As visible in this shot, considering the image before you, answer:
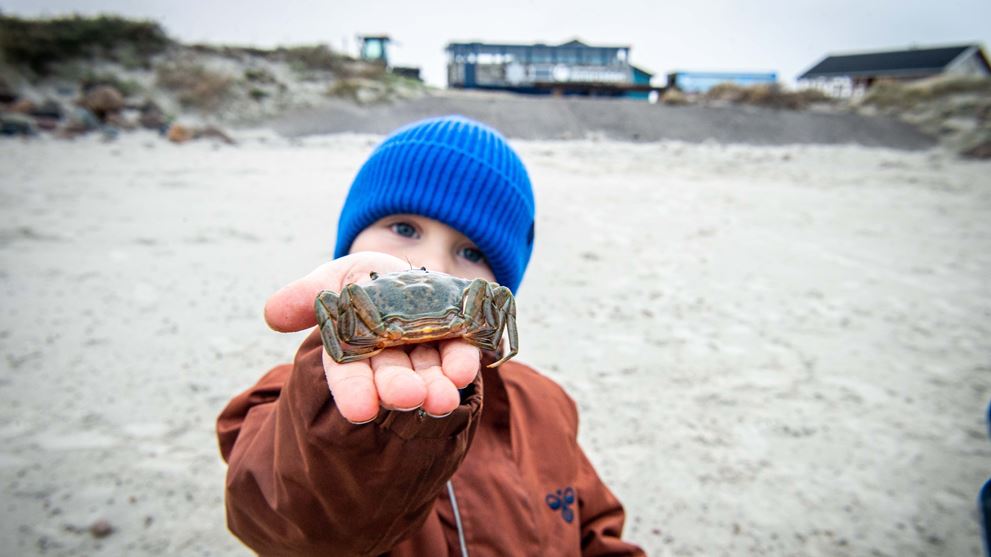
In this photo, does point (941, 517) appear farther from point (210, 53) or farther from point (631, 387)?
point (210, 53)

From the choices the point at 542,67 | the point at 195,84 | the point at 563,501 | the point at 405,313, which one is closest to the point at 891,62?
the point at 542,67

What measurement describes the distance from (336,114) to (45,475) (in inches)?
908

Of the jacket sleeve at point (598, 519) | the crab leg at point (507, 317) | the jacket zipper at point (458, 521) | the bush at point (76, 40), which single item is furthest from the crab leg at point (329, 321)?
the bush at point (76, 40)

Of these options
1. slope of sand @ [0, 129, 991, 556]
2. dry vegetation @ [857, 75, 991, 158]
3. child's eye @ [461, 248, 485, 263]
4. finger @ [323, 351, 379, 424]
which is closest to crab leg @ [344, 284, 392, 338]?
finger @ [323, 351, 379, 424]

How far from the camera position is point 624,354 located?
5996 mm

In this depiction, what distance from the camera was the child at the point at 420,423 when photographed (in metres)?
1.42

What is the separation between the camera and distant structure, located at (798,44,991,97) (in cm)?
4888

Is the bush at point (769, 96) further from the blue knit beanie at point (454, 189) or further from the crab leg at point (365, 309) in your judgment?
the crab leg at point (365, 309)

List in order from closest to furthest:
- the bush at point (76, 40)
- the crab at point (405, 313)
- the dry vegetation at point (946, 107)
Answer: the crab at point (405, 313) < the dry vegetation at point (946, 107) < the bush at point (76, 40)

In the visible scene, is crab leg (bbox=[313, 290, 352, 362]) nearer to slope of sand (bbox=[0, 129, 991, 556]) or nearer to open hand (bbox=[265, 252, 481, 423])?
open hand (bbox=[265, 252, 481, 423])

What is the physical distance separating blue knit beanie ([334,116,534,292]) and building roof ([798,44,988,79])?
63468 millimetres

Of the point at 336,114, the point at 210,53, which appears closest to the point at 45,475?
the point at 336,114

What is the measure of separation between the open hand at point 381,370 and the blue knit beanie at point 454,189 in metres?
1.11

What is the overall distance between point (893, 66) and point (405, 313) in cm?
6701
